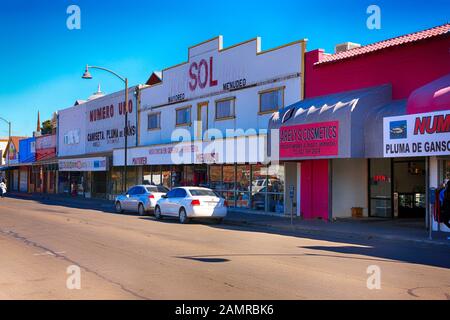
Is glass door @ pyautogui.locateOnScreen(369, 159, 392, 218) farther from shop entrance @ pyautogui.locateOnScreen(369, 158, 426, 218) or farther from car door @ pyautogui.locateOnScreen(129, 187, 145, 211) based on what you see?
car door @ pyautogui.locateOnScreen(129, 187, 145, 211)

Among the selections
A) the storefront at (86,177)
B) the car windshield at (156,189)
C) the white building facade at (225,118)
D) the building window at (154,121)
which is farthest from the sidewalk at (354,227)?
the storefront at (86,177)

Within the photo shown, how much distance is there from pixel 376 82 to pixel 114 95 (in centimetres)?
2395

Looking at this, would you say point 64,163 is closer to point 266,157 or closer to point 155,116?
point 155,116

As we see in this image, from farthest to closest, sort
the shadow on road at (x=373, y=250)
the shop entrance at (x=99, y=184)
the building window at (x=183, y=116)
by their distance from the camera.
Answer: the shop entrance at (x=99, y=184), the building window at (x=183, y=116), the shadow on road at (x=373, y=250)

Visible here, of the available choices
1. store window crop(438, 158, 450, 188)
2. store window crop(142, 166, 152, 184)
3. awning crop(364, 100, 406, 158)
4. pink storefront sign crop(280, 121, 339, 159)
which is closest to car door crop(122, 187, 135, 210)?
store window crop(142, 166, 152, 184)

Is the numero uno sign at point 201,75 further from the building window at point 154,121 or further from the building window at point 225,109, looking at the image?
the building window at point 154,121

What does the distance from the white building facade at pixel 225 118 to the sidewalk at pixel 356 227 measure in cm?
266

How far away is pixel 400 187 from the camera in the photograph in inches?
818

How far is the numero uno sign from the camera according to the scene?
27.8m

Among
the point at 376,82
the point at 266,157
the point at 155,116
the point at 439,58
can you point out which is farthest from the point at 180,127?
the point at 439,58

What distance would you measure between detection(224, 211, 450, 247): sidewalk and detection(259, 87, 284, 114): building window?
4888 mm

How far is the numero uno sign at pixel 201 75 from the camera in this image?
2778 centimetres

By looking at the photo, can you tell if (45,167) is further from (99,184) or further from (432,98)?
(432,98)

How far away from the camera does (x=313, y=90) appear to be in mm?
21531
